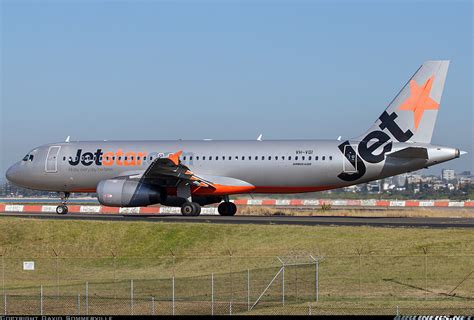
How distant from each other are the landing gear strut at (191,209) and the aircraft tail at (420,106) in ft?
33.0

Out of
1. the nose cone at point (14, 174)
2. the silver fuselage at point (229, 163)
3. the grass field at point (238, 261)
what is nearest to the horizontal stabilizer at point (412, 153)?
the silver fuselage at point (229, 163)

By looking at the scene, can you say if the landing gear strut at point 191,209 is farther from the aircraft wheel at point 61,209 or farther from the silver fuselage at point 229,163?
the aircraft wheel at point 61,209

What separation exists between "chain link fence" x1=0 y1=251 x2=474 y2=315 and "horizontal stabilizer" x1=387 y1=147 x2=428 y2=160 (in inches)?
490

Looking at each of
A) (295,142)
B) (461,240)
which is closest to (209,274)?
(461,240)

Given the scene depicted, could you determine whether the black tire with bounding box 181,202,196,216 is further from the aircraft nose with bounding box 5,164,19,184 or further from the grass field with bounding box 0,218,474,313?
the aircraft nose with bounding box 5,164,19,184

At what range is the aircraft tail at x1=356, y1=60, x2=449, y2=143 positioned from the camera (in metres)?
46.9

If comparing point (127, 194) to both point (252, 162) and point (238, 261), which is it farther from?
point (238, 261)

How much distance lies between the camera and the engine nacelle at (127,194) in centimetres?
4769

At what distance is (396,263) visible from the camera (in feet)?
104

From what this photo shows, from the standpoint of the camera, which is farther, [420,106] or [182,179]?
[182,179]

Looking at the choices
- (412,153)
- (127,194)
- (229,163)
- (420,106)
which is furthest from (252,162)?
(420,106)

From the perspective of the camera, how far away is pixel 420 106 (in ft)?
154

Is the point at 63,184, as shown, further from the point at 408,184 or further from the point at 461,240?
the point at 408,184

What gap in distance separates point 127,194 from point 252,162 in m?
7.31
